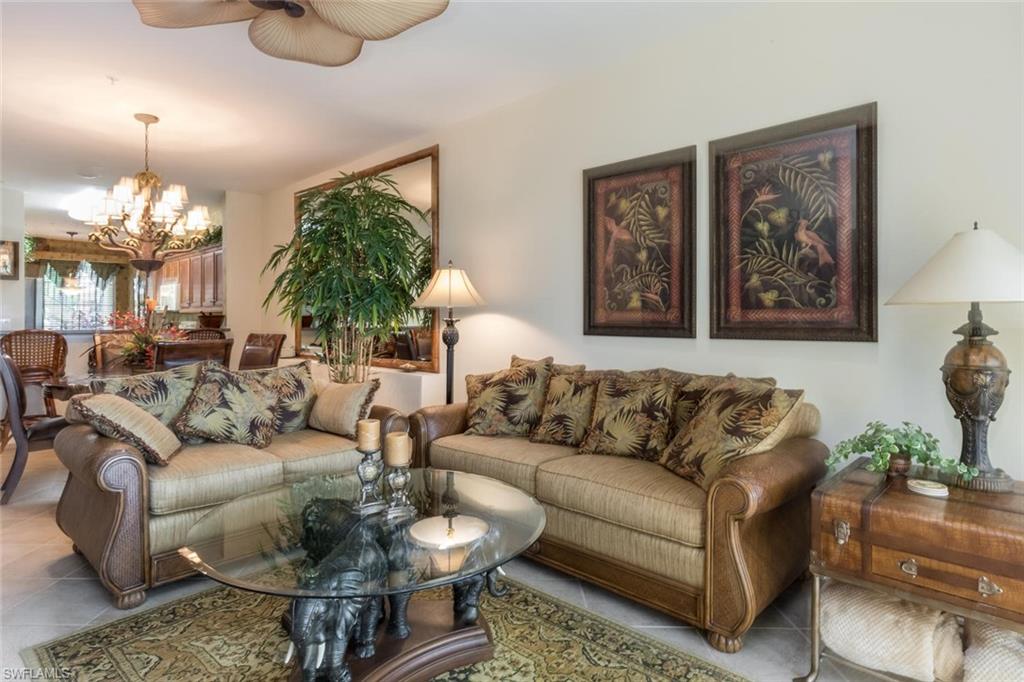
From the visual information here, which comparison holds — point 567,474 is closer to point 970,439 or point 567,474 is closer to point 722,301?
point 722,301

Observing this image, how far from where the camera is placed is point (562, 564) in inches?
96.9

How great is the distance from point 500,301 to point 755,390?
2063mm

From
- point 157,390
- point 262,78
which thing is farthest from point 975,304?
point 262,78

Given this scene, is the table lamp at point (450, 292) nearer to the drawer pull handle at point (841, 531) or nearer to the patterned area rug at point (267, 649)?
the patterned area rug at point (267, 649)

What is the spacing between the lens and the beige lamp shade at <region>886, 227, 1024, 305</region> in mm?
1707

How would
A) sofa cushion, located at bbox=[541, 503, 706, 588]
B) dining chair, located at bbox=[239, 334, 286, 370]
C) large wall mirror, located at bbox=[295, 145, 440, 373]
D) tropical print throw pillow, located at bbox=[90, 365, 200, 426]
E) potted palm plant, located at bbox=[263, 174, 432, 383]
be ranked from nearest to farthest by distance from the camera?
sofa cushion, located at bbox=[541, 503, 706, 588] → tropical print throw pillow, located at bbox=[90, 365, 200, 426] → potted palm plant, located at bbox=[263, 174, 432, 383] → large wall mirror, located at bbox=[295, 145, 440, 373] → dining chair, located at bbox=[239, 334, 286, 370]

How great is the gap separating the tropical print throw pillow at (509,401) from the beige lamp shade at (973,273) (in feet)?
6.00

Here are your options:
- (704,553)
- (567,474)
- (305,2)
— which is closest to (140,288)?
(305,2)

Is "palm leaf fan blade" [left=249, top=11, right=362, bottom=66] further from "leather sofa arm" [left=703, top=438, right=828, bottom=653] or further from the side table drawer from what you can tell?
the side table drawer

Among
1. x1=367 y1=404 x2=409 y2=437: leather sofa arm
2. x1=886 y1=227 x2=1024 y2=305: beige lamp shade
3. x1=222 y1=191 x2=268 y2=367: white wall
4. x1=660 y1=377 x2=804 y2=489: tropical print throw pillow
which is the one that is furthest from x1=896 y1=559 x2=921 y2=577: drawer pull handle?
x1=222 y1=191 x2=268 y2=367: white wall

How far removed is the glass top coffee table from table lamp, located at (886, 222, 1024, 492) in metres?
Answer: 1.47

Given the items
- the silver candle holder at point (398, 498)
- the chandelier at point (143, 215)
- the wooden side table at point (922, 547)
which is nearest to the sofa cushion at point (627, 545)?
the wooden side table at point (922, 547)

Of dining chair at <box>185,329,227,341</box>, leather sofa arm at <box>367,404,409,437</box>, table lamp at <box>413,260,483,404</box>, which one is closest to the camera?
leather sofa arm at <box>367,404,409,437</box>

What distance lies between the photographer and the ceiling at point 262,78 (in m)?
2.76
